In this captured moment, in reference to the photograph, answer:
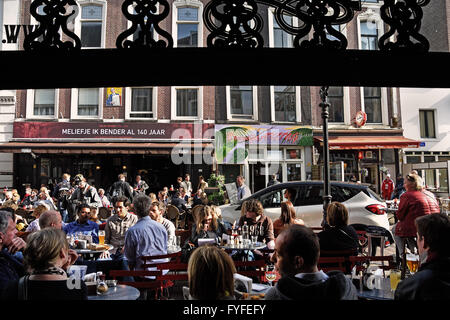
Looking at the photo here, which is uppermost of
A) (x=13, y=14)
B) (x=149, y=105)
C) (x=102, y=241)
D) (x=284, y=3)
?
(x=13, y=14)

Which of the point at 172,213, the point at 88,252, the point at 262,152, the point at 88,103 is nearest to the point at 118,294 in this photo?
the point at 88,252

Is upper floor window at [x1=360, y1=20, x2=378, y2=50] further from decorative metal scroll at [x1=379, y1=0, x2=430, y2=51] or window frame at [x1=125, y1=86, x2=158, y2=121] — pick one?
decorative metal scroll at [x1=379, y1=0, x2=430, y2=51]

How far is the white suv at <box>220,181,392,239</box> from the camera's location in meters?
7.30

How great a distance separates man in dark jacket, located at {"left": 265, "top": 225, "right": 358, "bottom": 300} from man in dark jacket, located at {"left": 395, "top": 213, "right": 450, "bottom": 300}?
0.41 m

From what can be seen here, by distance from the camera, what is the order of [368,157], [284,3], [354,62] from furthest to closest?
[368,157], [284,3], [354,62]

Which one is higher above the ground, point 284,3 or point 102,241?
point 284,3

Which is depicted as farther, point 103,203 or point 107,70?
point 103,203

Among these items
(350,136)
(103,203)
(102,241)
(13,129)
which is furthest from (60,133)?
(350,136)

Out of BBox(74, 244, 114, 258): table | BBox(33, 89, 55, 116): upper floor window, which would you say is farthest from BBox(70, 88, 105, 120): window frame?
BBox(74, 244, 114, 258): table

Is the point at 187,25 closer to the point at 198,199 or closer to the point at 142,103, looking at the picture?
the point at 142,103
